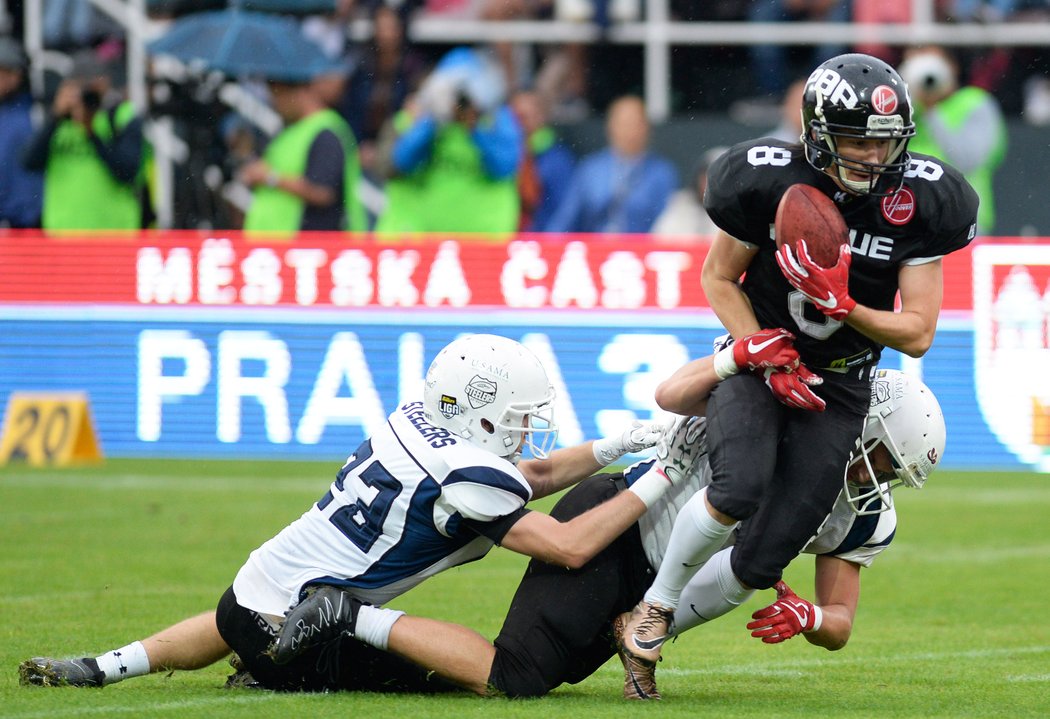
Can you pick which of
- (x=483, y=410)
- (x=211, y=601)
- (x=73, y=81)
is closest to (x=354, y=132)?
(x=73, y=81)

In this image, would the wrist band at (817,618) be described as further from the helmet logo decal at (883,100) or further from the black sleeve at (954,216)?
the helmet logo decal at (883,100)

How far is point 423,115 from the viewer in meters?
12.9

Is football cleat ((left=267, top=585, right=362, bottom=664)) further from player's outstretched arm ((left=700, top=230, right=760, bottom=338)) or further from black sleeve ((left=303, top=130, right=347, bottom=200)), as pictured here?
black sleeve ((left=303, top=130, right=347, bottom=200))

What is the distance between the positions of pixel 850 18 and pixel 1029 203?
2128 mm

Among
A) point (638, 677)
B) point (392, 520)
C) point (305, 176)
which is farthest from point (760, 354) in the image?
point (305, 176)

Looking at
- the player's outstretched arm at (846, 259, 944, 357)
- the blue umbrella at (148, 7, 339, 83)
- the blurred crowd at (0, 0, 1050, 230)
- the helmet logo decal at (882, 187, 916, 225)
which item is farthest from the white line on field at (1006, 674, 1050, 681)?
the blue umbrella at (148, 7, 339, 83)

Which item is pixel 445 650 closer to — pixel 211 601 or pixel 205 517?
pixel 211 601

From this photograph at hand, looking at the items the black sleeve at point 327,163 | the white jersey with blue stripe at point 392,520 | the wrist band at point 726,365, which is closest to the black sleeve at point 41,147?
the black sleeve at point 327,163

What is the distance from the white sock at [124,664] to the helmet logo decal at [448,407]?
1.09m

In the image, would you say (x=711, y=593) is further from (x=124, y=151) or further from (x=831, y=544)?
(x=124, y=151)

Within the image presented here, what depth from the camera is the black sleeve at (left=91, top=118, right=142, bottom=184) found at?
13031 millimetres

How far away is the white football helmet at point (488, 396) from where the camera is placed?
523 cm

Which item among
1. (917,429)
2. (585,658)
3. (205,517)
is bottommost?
(205,517)

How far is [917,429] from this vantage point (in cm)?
545
